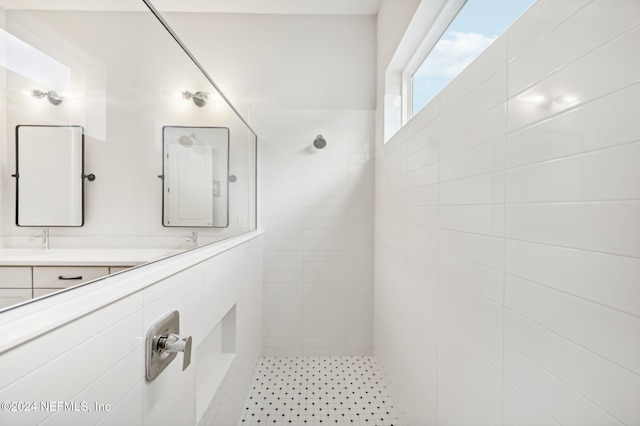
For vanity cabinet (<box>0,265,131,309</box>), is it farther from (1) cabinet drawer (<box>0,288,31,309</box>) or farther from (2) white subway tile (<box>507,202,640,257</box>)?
(2) white subway tile (<box>507,202,640,257</box>)

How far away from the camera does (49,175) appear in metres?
0.58

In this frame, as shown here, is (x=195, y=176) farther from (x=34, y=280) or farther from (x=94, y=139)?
(x=34, y=280)

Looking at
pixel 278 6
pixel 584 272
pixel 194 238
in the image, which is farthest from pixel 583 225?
pixel 278 6

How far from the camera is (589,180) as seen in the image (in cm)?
52

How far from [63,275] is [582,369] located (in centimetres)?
104

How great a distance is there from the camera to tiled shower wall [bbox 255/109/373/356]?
247cm

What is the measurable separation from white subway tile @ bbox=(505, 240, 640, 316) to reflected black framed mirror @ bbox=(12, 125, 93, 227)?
1.09 meters

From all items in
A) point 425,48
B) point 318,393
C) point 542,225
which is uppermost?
point 425,48

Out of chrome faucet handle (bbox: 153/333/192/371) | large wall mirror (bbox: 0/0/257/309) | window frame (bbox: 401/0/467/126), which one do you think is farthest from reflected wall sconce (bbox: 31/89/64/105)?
window frame (bbox: 401/0/467/126)

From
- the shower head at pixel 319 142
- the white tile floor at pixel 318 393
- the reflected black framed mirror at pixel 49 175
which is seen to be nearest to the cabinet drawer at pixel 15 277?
the reflected black framed mirror at pixel 49 175

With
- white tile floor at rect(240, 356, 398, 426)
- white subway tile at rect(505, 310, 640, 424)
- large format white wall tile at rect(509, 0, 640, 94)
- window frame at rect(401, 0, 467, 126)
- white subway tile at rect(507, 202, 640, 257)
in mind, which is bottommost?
white tile floor at rect(240, 356, 398, 426)

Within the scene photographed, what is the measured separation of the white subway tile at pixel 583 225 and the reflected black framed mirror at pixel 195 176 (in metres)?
1.12

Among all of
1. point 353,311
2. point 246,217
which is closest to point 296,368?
point 353,311

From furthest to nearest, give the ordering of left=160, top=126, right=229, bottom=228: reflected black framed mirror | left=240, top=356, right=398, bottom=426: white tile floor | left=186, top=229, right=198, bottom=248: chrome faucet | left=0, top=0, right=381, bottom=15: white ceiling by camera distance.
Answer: left=0, top=0, right=381, bottom=15: white ceiling, left=240, top=356, right=398, bottom=426: white tile floor, left=186, top=229, right=198, bottom=248: chrome faucet, left=160, top=126, right=229, bottom=228: reflected black framed mirror
